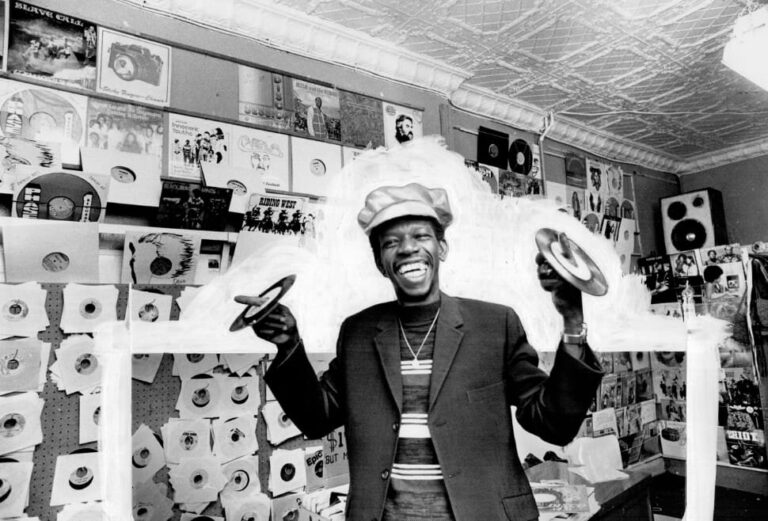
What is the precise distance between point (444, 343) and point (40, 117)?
154 cm

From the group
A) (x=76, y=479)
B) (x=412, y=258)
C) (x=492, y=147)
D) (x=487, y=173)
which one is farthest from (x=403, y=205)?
(x=492, y=147)

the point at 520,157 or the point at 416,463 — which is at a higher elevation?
the point at 520,157

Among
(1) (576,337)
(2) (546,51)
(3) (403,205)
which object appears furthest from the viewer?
(2) (546,51)

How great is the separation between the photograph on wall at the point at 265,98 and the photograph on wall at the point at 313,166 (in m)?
0.11

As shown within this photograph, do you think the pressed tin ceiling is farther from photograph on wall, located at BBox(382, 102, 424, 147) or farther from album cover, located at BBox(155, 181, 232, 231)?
album cover, located at BBox(155, 181, 232, 231)

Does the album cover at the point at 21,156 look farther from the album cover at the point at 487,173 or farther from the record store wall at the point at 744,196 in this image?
the record store wall at the point at 744,196

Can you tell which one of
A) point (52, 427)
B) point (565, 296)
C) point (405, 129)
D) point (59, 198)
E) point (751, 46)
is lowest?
point (52, 427)

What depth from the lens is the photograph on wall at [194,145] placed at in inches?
77.7

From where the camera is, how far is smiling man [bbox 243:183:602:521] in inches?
48.1

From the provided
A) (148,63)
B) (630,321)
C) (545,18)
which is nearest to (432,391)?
(630,321)

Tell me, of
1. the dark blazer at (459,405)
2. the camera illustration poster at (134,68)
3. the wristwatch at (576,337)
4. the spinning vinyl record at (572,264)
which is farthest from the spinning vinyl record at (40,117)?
the wristwatch at (576,337)

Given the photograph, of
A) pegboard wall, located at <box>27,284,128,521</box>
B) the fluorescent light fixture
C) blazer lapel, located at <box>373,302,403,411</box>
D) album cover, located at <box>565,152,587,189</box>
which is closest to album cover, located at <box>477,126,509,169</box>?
album cover, located at <box>565,152,587,189</box>

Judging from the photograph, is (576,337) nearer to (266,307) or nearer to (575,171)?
(266,307)

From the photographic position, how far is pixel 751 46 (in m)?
2.33
